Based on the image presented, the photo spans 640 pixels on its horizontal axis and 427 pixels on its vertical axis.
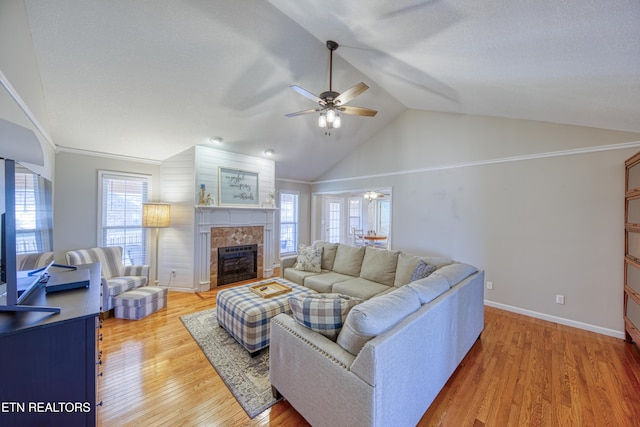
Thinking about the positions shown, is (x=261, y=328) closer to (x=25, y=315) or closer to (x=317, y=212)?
(x=25, y=315)

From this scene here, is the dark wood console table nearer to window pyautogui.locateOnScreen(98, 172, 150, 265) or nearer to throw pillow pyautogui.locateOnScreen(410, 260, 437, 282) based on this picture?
throw pillow pyautogui.locateOnScreen(410, 260, 437, 282)

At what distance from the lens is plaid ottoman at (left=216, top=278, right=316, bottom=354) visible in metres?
2.47

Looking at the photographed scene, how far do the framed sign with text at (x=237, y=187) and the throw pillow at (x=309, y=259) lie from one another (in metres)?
1.75

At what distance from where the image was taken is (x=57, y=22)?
7.22 ft

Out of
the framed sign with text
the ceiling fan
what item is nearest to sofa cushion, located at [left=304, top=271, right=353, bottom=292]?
the ceiling fan

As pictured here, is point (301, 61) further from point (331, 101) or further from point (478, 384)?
point (478, 384)

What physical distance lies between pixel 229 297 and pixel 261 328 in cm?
68

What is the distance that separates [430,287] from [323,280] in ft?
6.27

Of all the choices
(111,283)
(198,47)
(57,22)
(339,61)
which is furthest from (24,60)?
(339,61)

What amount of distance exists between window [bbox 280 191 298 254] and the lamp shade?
2.87 meters

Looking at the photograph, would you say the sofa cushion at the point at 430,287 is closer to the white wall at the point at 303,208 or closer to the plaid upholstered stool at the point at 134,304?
the plaid upholstered stool at the point at 134,304

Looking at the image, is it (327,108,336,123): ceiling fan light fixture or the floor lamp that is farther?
the floor lamp

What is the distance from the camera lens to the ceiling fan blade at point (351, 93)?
244 centimetres

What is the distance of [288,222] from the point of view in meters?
6.76
